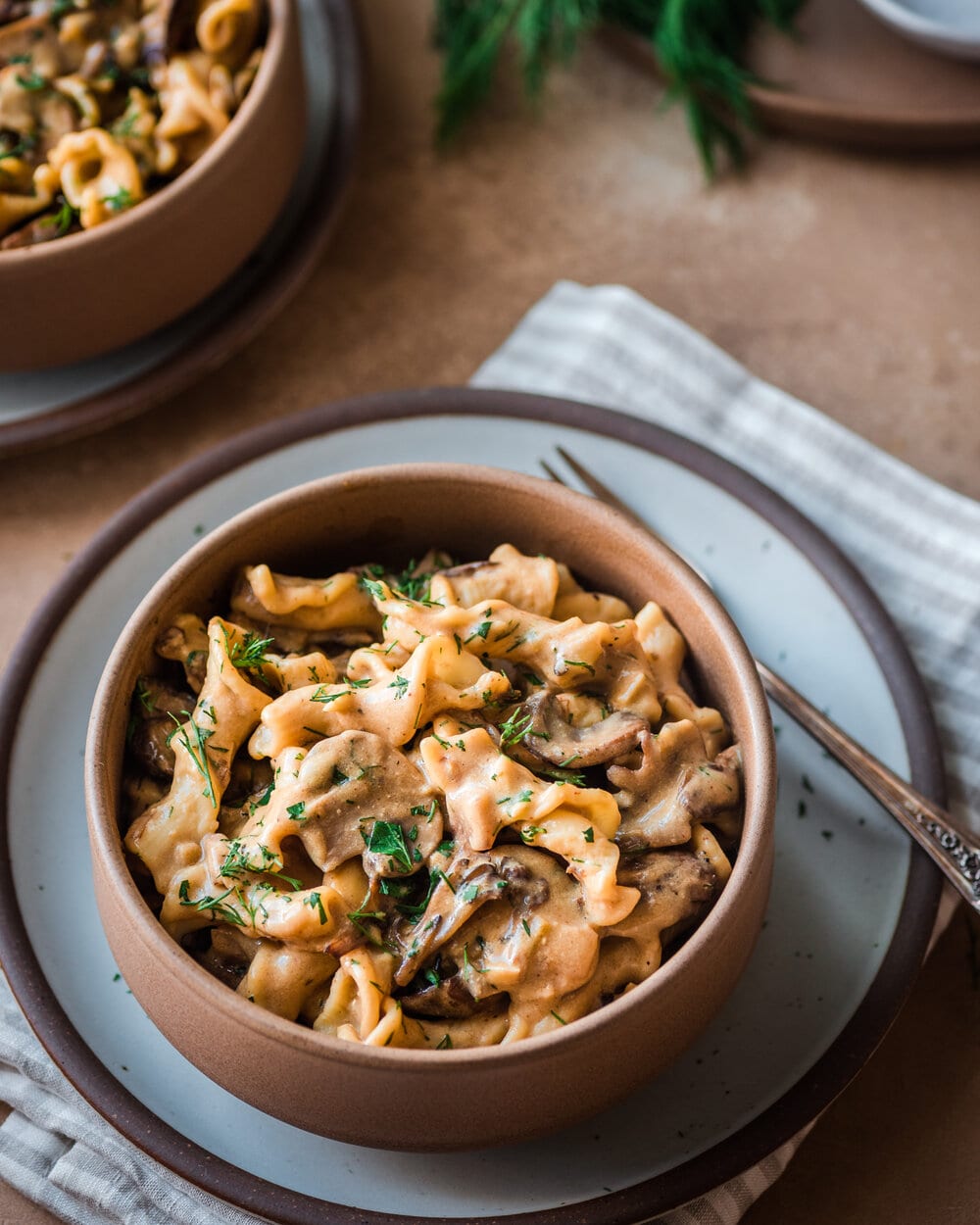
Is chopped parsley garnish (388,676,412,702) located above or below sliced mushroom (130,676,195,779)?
above

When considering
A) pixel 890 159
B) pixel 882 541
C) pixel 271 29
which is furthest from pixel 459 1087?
pixel 890 159

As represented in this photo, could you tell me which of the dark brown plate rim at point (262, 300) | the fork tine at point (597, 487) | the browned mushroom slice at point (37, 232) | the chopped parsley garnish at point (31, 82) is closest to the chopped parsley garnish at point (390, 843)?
the fork tine at point (597, 487)

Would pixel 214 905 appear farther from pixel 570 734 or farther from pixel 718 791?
pixel 718 791

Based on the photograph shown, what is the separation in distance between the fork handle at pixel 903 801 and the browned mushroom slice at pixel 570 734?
259 mm

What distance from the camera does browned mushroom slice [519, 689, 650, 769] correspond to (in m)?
1.70

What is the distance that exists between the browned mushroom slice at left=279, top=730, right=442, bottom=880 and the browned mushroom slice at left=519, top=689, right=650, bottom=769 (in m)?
0.16

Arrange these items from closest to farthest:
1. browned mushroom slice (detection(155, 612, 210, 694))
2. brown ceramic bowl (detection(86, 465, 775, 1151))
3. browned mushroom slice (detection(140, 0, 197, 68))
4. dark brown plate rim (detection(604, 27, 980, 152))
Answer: brown ceramic bowl (detection(86, 465, 775, 1151))
browned mushroom slice (detection(155, 612, 210, 694))
browned mushroom slice (detection(140, 0, 197, 68))
dark brown plate rim (detection(604, 27, 980, 152))

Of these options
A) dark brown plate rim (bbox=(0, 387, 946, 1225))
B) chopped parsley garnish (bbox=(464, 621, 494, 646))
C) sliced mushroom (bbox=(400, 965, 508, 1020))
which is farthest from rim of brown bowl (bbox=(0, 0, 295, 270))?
sliced mushroom (bbox=(400, 965, 508, 1020))

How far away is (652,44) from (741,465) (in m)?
1.21

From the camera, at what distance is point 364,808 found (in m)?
1.63

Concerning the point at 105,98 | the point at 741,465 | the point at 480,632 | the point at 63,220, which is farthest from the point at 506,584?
the point at 105,98

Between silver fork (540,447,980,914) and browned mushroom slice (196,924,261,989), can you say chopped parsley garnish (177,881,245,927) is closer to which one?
browned mushroom slice (196,924,261,989)

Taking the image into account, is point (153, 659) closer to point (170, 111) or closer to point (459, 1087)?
point (459, 1087)

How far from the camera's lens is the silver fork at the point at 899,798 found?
188 centimetres
